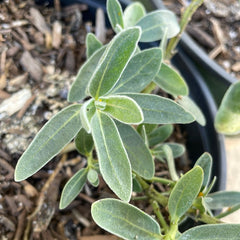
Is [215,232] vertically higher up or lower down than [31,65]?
lower down

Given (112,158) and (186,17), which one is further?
(186,17)

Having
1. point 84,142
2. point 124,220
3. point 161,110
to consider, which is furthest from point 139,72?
point 124,220

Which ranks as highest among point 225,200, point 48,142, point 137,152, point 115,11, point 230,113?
point 115,11

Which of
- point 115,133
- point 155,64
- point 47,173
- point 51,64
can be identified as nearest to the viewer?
point 115,133

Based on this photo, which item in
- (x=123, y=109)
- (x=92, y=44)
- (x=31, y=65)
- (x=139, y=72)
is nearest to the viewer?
(x=123, y=109)

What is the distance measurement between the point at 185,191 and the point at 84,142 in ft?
0.88

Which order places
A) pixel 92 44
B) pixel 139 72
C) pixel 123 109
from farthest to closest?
pixel 92 44 → pixel 139 72 → pixel 123 109

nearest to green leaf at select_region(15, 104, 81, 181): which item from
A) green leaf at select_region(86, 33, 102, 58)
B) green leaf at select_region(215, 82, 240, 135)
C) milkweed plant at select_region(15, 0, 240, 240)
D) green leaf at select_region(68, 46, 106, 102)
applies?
milkweed plant at select_region(15, 0, 240, 240)

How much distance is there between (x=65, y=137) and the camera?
0.74 m

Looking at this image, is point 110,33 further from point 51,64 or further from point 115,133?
point 115,133

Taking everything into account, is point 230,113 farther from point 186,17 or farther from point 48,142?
point 48,142

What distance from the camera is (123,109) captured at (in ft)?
2.24

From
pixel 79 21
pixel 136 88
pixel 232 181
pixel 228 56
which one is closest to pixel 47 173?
pixel 136 88

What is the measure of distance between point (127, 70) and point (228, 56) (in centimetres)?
66
